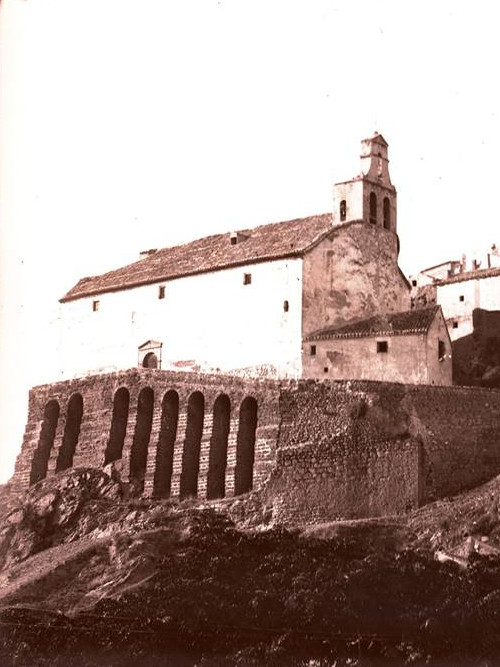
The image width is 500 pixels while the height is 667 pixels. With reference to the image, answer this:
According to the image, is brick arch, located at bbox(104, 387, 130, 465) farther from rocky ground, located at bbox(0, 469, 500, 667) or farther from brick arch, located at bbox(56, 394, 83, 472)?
rocky ground, located at bbox(0, 469, 500, 667)

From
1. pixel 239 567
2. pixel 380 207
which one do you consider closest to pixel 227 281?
pixel 380 207

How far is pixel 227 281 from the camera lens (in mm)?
54500

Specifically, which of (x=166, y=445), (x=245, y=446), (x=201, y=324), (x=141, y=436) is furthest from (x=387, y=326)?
(x=141, y=436)

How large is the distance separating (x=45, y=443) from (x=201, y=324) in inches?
303

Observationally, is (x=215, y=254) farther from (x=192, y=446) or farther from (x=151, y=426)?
(x=192, y=446)

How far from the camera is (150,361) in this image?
56688mm

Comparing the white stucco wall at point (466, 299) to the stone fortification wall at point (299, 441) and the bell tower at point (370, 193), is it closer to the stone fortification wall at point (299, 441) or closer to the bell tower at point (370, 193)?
the bell tower at point (370, 193)

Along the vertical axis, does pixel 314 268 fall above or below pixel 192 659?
above

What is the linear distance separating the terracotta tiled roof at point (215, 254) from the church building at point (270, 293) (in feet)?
0.25

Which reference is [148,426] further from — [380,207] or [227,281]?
[380,207]

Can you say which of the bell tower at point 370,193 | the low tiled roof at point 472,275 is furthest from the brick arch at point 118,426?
the low tiled roof at point 472,275

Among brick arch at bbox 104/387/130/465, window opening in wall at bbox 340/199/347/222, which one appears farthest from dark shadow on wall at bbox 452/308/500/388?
brick arch at bbox 104/387/130/465

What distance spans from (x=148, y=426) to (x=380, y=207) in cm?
1252

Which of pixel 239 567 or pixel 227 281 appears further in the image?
pixel 227 281
